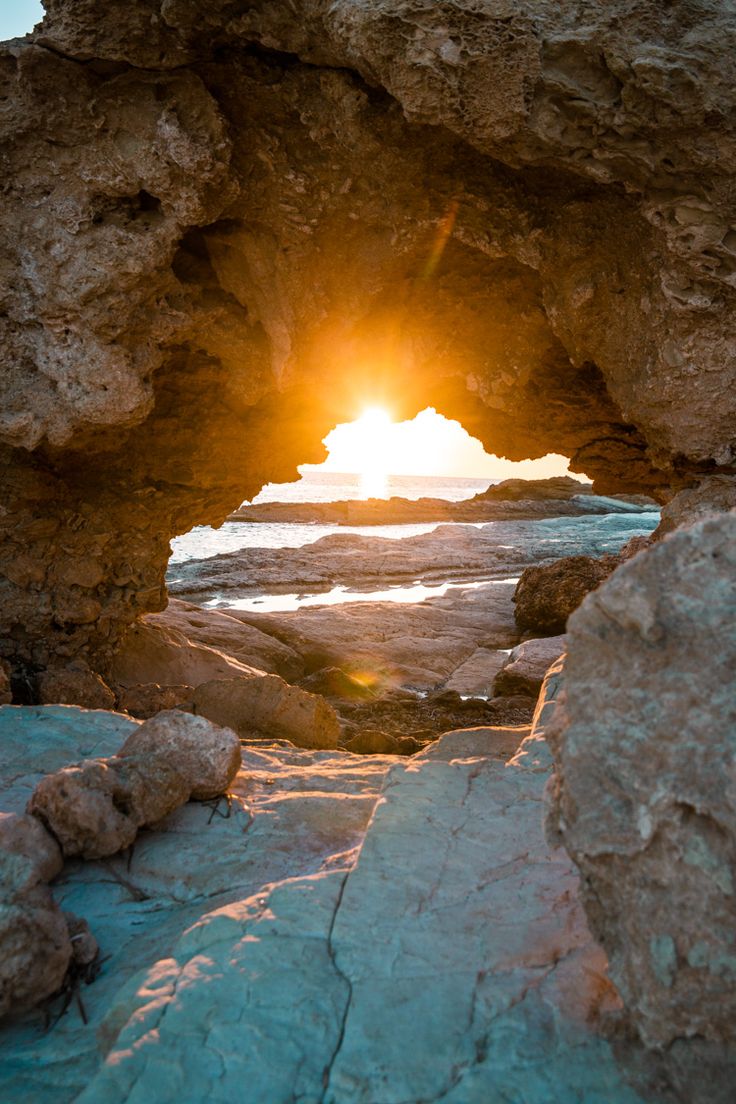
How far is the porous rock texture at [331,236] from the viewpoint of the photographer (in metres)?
4.48

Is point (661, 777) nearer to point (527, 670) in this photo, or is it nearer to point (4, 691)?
point (4, 691)

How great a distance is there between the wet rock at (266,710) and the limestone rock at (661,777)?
4779mm

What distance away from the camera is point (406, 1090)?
198 centimetres

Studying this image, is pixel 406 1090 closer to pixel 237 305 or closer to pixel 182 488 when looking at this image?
pixel 237 305

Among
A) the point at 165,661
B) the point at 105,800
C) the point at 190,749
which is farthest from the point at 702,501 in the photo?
the point at 165,661

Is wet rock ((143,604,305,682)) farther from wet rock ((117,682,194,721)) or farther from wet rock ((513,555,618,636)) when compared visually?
wet rock ((513,555,618,636))

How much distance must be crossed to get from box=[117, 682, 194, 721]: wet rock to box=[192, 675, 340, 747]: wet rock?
51cm

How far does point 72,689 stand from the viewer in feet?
22.6

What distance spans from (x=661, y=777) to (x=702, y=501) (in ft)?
14.3

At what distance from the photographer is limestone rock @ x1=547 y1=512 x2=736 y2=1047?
187 centimetres

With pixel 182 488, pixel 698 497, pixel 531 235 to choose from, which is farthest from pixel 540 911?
pixel 182 488

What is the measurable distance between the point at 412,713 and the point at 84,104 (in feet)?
21.5

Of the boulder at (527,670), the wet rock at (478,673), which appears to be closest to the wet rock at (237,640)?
the wet rock at (478,673)

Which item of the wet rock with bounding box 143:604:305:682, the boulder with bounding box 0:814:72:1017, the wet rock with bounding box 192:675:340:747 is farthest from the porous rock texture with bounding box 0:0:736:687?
the boulder with bounding box 0:814:72:1017
